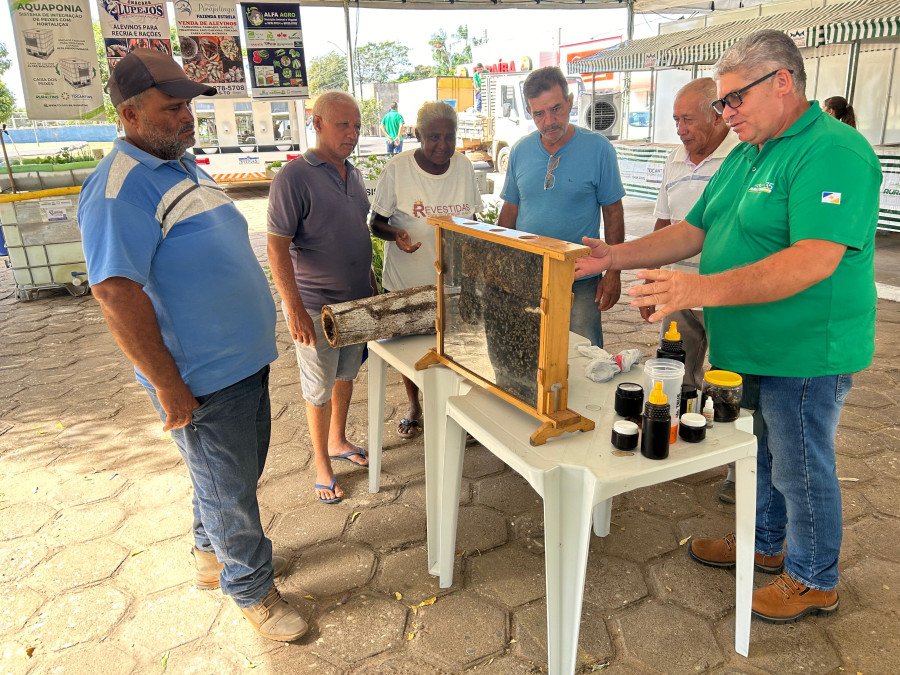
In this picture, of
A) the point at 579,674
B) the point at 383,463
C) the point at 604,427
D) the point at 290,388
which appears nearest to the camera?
the point at 604,427

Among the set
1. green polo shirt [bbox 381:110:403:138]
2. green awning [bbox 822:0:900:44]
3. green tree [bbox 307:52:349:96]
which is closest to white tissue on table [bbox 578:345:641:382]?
green awning [bbox 822:0:900:44]

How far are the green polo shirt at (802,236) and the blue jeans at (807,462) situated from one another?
0.08 metres

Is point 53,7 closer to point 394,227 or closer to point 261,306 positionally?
point 394,227

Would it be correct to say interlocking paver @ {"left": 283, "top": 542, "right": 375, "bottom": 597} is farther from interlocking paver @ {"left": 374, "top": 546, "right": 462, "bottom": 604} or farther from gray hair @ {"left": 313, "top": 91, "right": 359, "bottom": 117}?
gray hair @ {"left": 313, "top": 91, "right": 359, "bottom": 117}

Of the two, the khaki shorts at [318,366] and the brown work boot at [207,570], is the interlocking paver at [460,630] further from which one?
the khaki shorts at [318,366]

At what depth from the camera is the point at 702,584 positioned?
93.9 inches

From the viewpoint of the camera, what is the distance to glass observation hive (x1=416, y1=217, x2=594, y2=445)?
172 centimetres

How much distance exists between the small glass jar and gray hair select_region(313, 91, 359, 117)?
1904 mm

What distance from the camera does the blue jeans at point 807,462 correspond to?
1958 millimetres

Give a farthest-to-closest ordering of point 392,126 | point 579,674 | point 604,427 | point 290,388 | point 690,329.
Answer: point 392,126 → point 290,388 → point 690,329 → point 579,674 → point 604,427

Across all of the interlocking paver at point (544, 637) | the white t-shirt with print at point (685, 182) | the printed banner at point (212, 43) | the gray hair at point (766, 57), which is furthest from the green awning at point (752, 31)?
the interlocking paver at point (544, 637)

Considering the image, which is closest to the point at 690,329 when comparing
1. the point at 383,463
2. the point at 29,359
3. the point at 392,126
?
the point at 383,463

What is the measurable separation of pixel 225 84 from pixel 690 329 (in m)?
4.54

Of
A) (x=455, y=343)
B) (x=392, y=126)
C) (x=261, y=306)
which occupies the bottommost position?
(x=455, y=343)
